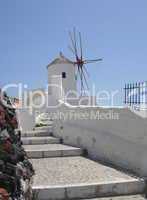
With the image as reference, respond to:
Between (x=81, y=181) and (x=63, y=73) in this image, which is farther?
(x=63, y=73)

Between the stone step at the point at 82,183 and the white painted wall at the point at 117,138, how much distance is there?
0.37 meters

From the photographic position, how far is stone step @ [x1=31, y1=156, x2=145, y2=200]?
4.99m

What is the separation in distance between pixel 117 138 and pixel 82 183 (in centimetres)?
169

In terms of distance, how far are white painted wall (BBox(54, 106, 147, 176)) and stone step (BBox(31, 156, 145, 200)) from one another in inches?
14.5

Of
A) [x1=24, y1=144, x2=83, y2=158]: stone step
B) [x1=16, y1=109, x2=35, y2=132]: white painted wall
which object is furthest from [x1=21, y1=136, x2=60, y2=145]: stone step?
[x1=16, y1=109, x2=35, y2=132]: white painted wall

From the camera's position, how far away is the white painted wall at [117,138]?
19.1ft

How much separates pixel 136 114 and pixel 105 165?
1.43 meters

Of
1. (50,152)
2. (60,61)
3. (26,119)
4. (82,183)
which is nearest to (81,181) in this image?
(82,183)

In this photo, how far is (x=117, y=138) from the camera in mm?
6617

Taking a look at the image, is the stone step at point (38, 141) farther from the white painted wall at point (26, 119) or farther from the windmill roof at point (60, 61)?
the windmill roof at point (60, 61)

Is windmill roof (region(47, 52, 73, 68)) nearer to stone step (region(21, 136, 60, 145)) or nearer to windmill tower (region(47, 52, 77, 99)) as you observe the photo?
windmill tower (region(47, 52, 77, 99))

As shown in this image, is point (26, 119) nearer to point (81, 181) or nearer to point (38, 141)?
point (38, 141)

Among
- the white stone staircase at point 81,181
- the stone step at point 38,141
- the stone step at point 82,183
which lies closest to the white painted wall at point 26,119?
the stone step at point 38,141

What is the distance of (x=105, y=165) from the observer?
21.8ft
